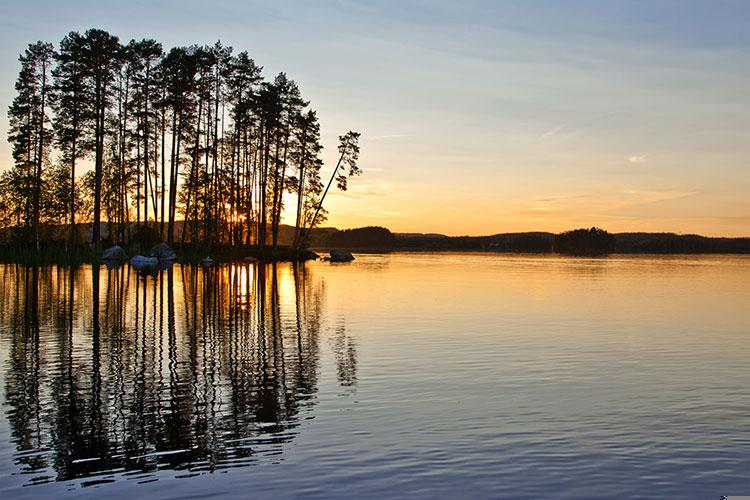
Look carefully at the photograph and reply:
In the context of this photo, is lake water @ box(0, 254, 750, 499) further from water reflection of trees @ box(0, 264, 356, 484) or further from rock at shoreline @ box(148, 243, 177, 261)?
rock at shoreline @ box(148, 243, 177, 261)

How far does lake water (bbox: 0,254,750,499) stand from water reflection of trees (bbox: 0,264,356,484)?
0.06m

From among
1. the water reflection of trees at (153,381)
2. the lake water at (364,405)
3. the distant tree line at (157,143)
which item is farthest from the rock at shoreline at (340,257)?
the lake water at (364,405)

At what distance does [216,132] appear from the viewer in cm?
7931

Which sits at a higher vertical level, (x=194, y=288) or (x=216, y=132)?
(x=216, y=132)

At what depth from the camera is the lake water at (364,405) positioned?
9992 mm

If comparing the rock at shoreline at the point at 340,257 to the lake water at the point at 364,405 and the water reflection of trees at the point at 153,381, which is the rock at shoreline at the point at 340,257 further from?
the lake water at the point at 364,405

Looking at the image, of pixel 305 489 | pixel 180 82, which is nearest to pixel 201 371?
pixel 305 489

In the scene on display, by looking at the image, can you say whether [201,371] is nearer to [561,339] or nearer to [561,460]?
[561,460]

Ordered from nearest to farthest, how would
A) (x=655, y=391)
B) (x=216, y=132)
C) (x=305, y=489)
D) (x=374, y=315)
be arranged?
(x=305, y=489) → (x=655, y=391) → (x=374, y=315) → (x=216, y=132)

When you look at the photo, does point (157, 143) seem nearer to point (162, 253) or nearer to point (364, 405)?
point (162, 253)

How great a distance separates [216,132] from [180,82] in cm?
778

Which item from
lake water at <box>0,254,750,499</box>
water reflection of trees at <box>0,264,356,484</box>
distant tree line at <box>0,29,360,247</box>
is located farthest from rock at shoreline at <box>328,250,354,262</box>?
lake water at <box>0,254,750,499</box>

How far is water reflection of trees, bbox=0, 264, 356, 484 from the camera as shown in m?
11.0

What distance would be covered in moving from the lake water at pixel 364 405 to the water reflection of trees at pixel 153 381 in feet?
0.19
